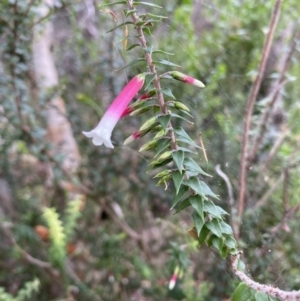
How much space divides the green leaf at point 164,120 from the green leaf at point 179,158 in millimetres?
32

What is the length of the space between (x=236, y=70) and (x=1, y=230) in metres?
0.78

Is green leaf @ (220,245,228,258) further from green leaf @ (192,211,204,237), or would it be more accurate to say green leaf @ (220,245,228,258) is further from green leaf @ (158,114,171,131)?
green leaf @ (158,114,171,131)

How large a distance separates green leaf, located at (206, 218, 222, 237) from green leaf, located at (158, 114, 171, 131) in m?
0.12

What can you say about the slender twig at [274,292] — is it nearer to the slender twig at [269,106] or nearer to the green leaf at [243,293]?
the green leaf at [243,293]

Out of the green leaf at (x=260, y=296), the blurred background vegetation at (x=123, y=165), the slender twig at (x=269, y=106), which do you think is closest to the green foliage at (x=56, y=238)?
the blurred background vegetation at (x=123, y=165)

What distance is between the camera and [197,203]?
43cm

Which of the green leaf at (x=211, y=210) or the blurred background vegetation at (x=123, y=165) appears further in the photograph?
the blurred background vegetation at (x=123, y=165)

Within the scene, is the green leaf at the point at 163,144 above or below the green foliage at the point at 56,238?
above

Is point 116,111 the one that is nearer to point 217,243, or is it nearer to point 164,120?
point 164,120

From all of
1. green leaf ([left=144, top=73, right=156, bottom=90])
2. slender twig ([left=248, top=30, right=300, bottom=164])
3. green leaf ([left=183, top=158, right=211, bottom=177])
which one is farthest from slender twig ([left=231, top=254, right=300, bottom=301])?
slender twig ([left=248, top=30, right=300, bottom=164])

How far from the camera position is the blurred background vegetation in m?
0.79

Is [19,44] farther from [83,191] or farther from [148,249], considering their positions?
[148,249]

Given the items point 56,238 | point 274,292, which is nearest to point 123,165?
point 56,238

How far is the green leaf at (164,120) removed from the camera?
0.40 metres
